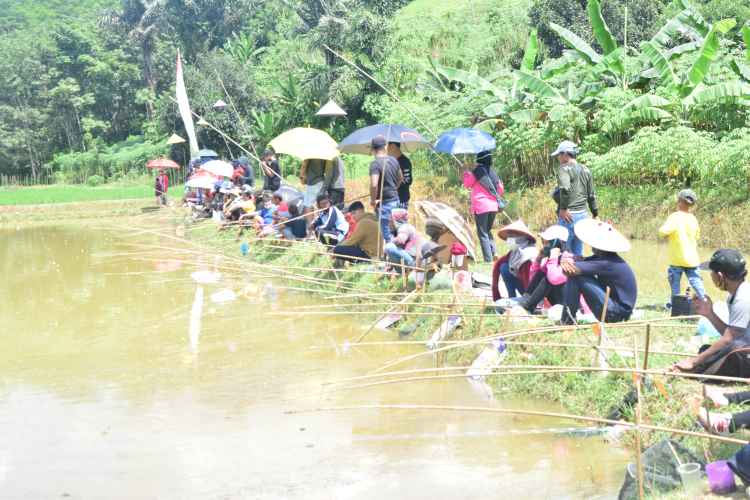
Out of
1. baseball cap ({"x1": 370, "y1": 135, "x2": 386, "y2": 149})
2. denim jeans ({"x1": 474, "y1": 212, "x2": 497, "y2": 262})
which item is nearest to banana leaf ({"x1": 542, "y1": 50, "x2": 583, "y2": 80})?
denim jeans ({"x1": 474, "y1": 212, "x2": 497, "y2": 262})

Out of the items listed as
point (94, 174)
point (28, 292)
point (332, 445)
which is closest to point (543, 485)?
point (332, 445)

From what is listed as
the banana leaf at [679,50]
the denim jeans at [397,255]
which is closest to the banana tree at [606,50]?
the banana leaf at [679,50]

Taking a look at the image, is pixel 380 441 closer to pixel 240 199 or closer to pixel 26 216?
pixel 240 199

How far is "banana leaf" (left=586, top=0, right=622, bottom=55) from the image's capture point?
13586 mm

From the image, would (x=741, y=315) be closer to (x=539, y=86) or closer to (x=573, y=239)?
(x=573, y=239)

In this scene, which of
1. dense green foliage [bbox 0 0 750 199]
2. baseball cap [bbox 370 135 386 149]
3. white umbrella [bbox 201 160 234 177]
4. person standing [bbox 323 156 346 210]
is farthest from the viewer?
white umbrella [bbox 201 160 234 177]

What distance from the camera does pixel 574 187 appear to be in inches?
310

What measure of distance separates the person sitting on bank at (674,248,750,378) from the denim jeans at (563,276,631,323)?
4.10 ft

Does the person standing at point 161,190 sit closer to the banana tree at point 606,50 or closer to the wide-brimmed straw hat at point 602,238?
the banana tree at point 606,50

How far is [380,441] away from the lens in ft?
16.1

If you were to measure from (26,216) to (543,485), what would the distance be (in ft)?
65.3

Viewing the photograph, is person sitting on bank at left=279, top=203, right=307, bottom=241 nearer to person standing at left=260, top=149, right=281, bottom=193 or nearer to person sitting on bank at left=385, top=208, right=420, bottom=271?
person standing at left=260, top=149, right=281, bottom=193

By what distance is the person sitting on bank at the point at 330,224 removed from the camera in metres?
10.1

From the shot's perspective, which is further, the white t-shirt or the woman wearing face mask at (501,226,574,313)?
the woman wearing face mask at (501,226,574,313)
